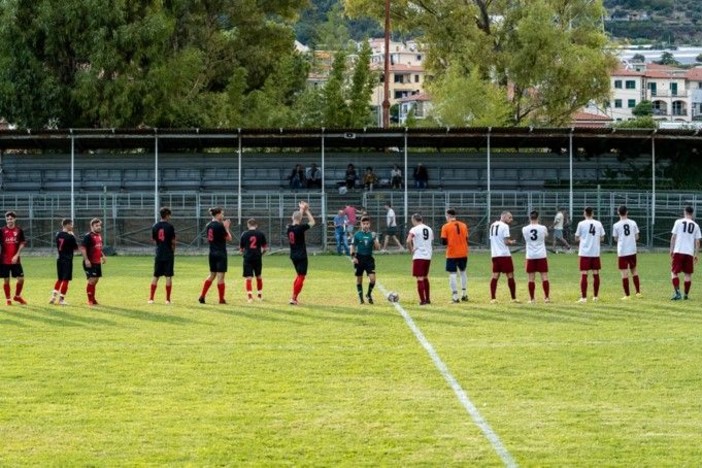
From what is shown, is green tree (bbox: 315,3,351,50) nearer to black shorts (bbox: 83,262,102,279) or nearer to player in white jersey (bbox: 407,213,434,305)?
player in white jersey (bbox: 407,213,434,305)

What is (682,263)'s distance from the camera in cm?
2616

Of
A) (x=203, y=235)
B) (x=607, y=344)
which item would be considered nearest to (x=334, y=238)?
(x=203, y=235)

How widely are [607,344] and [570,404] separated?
5.14 meters

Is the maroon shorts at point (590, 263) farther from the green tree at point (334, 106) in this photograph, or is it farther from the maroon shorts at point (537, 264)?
the green tree at point (334, 106)

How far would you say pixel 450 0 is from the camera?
76000mm

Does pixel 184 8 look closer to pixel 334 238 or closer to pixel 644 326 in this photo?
pixel 334 238

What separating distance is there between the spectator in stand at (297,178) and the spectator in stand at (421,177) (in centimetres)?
462

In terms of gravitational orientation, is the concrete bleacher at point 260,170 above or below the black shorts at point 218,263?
above

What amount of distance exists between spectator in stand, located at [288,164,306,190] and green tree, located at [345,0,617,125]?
66.0 ft

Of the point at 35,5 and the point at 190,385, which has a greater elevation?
the point at 35,5

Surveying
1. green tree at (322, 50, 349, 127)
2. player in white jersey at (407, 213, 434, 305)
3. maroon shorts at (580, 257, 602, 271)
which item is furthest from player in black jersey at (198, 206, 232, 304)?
green tree at (322, 50, 349, 127)

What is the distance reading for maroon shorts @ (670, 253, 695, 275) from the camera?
26078 mm

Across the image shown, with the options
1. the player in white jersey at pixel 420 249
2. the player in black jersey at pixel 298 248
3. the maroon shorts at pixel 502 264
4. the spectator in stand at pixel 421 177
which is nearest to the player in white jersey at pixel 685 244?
the maroon shorts at pixel 502 264

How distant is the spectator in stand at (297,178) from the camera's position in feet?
179
